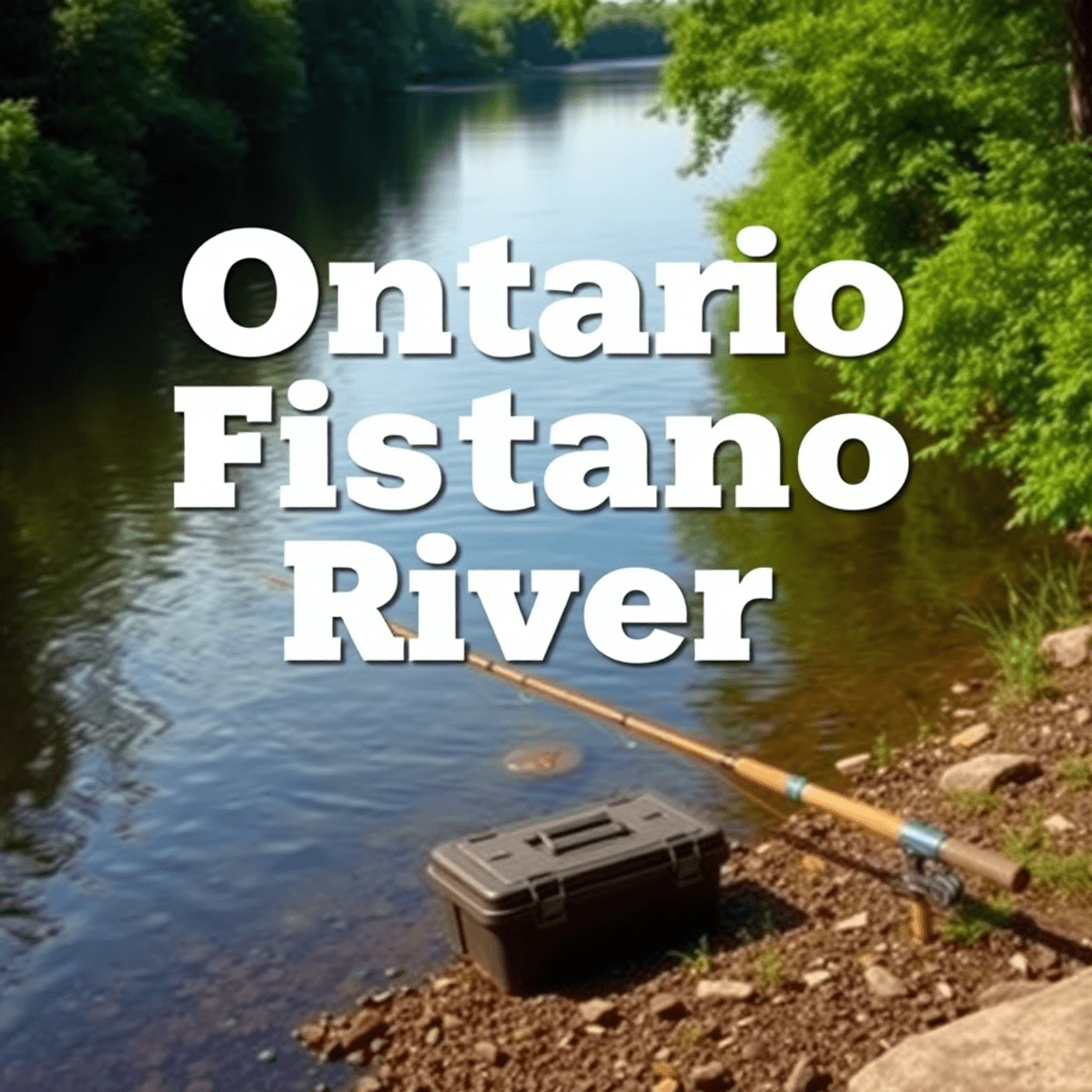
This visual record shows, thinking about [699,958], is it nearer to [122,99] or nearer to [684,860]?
[684,860]

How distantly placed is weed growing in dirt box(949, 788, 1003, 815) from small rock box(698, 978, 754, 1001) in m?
2.41

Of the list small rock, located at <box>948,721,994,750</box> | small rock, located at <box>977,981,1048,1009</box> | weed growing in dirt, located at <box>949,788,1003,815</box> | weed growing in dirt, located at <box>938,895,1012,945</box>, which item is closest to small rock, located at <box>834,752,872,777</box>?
small rock, located at <box>948,721,994,750</box>

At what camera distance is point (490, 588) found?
59.5 feet

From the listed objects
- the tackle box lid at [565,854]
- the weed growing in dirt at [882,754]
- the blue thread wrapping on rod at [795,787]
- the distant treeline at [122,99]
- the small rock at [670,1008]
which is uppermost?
the distant treeline at [122,99]

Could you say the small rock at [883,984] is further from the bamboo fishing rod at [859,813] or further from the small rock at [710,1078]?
the small rock at [710,1078]

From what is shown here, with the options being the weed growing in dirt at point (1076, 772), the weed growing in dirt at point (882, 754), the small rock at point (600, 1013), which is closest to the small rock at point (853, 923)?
the small rock at point (600, 1013)

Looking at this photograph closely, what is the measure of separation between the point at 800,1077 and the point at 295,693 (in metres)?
8.21

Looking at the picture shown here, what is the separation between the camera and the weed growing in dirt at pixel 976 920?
8.91 metres

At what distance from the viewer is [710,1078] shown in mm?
8078

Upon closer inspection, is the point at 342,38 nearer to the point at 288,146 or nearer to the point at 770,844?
the point at 288,146

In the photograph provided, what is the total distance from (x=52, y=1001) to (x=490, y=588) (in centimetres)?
827

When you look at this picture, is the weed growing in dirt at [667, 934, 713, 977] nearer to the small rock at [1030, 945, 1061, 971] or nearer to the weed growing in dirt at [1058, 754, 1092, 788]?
the small rock at [1030, 945, 1061, 971]

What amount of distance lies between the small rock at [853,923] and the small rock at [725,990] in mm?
708

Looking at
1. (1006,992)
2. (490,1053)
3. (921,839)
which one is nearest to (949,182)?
(921,839)
